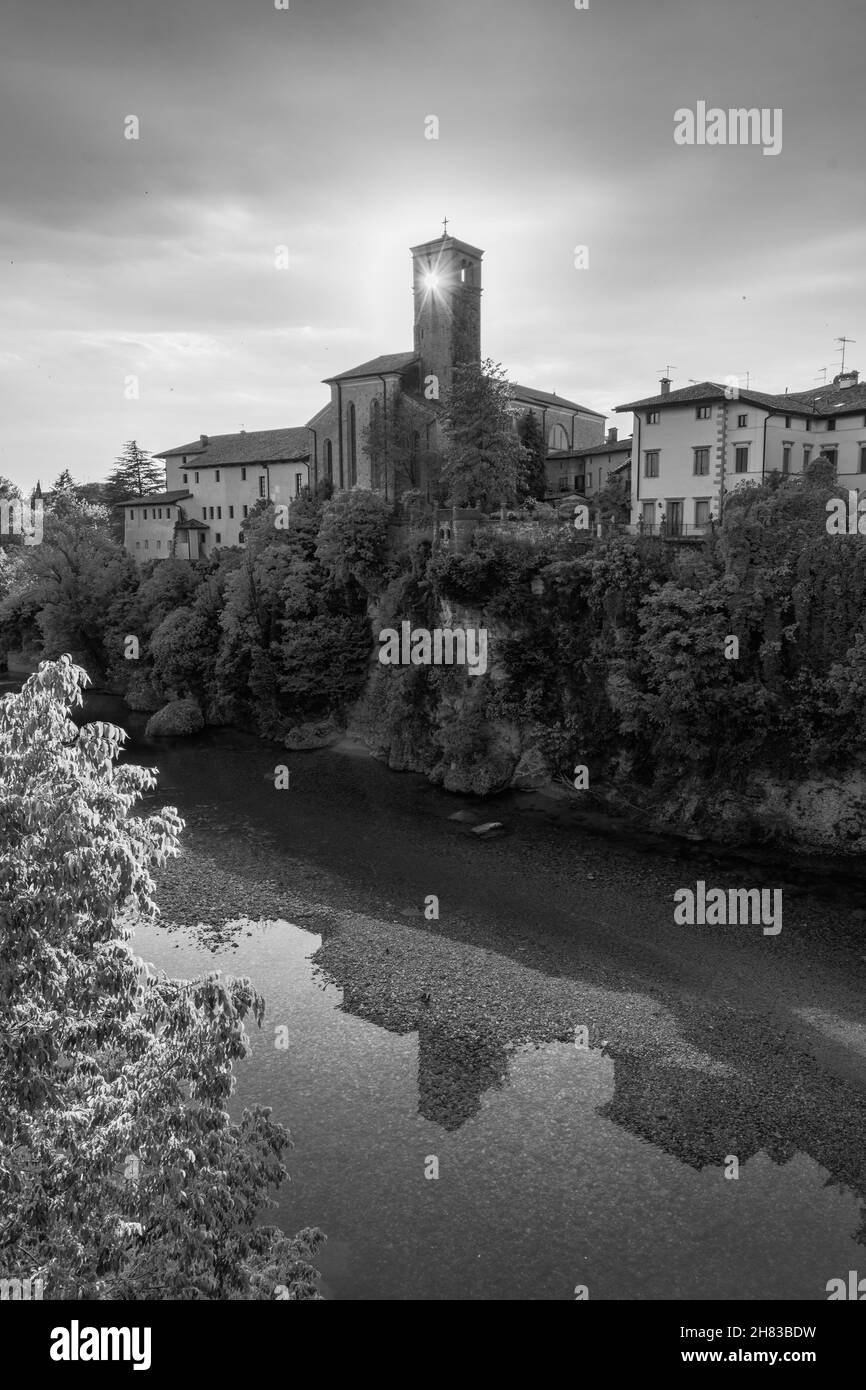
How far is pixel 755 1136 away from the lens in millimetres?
18094

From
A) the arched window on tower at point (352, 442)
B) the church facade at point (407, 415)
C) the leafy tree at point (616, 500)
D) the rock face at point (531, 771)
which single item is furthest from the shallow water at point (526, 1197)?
the arched window on tower at point (352, 442)

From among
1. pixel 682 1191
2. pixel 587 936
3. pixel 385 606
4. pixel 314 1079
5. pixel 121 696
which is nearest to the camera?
pixel 682 1191

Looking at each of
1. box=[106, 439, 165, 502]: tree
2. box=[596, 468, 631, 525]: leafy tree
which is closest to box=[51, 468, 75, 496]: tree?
box=[106, 439, 165, 502]: tree

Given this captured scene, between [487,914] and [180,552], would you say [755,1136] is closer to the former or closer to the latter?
[487,914]

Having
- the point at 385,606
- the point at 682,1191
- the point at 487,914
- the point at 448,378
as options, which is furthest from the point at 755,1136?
the point at 448,378

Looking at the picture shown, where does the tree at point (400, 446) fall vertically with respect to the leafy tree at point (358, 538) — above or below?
above

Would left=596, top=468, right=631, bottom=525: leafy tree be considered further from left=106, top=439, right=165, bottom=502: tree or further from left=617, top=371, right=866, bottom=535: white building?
left=106, top=439, right=165, bottom=502: tree

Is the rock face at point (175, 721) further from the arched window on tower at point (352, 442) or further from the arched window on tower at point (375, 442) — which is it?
the arched window on tower at point (352, 442)

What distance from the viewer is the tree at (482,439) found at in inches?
1964

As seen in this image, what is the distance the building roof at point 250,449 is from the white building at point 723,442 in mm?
33091

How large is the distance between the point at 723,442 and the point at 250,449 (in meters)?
44.2

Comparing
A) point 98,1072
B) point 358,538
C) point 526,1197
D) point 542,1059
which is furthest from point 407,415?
point 98,1072

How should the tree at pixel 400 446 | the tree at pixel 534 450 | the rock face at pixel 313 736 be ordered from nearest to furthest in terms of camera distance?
the rock face at pixel 313 736 → the tree at pixel 400 446 → the tree at pixel 534 450

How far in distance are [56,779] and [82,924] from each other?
1.66 meters
